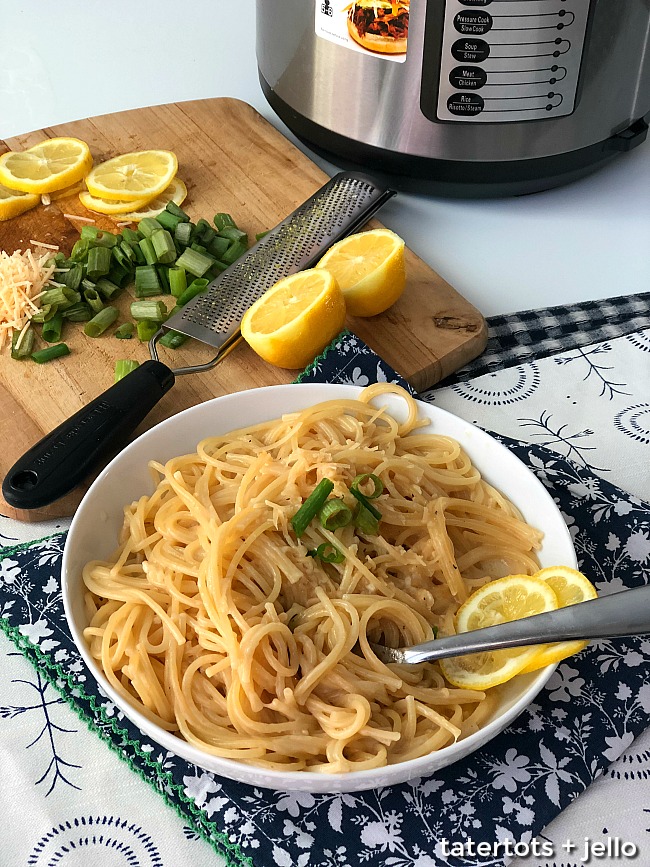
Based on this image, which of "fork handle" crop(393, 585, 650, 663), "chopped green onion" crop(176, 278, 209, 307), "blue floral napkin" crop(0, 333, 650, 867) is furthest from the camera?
"chopped green onion" crop(176, 278, 209, 307)

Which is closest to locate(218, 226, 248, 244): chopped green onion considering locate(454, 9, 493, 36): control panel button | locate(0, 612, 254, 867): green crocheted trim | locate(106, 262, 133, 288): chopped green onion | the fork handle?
locate(106, 262, 133, 288): chopped green onion

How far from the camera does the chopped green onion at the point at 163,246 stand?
2.10 meters

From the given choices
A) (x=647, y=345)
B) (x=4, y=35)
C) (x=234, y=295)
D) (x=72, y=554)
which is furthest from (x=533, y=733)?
(x=4, y=35)

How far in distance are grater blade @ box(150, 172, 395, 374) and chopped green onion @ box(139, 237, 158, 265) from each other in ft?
0.55

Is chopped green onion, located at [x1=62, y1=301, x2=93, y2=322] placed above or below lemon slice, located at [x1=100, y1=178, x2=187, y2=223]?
below

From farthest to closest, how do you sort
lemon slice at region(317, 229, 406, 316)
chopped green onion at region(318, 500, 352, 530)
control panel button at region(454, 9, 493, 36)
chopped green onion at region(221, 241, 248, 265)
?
chopped green onion at region(221, 241, 248, 265) → lemon slice at region(317, 229, 406, 316) → control panel button at region(454, 9, 493, 36) → chopped green onion at region(318, 500, 352, 530)

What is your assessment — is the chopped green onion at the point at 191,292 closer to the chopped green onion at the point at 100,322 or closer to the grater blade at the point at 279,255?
the grater blade at the point at 279,255

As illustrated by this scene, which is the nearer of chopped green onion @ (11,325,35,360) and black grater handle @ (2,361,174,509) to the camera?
black grater handle @ (2,361,174,509)

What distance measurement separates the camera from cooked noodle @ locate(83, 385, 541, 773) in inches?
50.5

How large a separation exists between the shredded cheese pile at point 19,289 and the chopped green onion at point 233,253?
0.38 meters

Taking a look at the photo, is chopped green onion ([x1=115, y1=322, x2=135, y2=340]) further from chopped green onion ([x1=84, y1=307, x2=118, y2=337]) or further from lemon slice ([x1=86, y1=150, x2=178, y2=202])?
lemon slice ([x1=86, y1=150, x2=178, y2=202])

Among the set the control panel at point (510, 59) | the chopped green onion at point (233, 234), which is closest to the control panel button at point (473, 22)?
the control panel at point (510, 59)

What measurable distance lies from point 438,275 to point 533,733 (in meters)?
1.11

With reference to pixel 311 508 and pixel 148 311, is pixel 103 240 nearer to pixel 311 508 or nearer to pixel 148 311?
pixel 148 311
